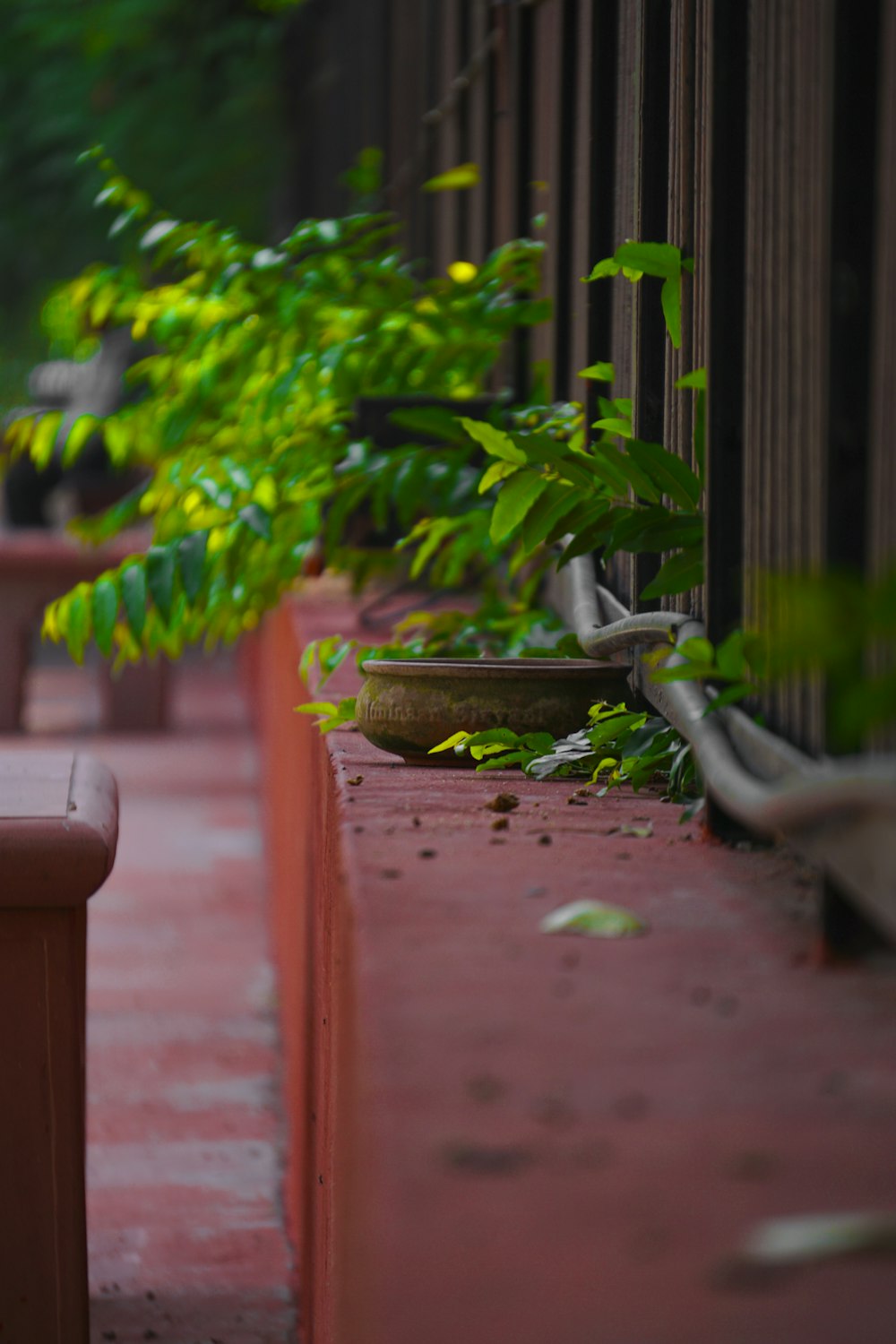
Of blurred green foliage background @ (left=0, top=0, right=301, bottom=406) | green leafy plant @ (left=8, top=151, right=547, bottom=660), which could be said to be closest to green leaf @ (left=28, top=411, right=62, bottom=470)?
green leafy plant @ (left=8, top=151, right=547, bottom=660)

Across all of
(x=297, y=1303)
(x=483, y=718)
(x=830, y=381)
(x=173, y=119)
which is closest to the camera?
(x=830, y=381)

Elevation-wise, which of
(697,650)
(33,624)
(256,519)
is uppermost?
(697,650)

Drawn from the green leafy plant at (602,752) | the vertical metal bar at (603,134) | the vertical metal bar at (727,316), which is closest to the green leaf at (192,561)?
the vertical metal bar at (603,134)

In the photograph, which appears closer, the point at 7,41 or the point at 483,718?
the point at 483,718

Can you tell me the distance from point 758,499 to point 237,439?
2.38 metres

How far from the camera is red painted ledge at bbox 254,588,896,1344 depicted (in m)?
0.79

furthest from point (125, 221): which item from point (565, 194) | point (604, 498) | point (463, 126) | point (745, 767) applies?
point (745, 767)

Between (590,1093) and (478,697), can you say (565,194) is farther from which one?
(590,1093)

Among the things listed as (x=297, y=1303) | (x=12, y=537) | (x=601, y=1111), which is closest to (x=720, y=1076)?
(x=601, y=1111)

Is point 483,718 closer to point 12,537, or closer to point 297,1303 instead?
point 297,1303

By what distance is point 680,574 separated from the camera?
192 cm

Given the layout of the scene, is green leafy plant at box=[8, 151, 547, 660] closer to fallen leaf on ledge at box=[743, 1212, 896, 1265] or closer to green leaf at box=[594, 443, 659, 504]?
green leaf at box=[594, 443, 659, 504]

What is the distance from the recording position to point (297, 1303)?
2990 millimetres

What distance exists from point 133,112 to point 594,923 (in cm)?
1089
